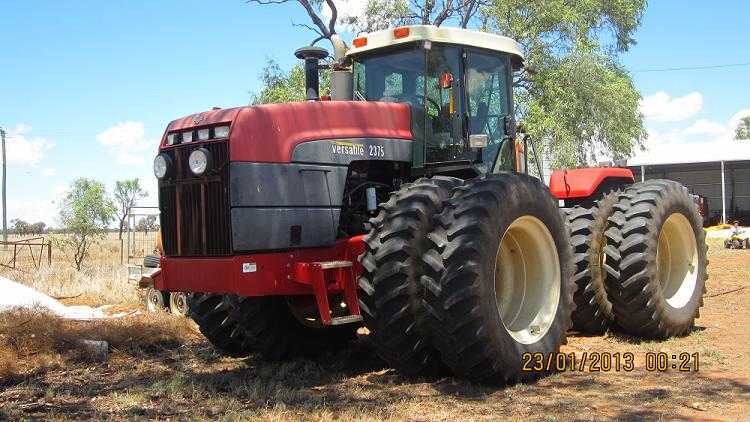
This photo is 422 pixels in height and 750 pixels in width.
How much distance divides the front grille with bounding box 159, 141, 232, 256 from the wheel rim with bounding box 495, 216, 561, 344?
2248mm

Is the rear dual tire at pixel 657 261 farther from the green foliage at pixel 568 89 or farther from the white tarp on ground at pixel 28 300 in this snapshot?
the green foliage at pixel 568 89

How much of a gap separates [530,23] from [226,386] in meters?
17.7

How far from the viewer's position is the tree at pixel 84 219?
2489cm

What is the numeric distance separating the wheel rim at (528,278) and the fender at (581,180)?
6.03 feet

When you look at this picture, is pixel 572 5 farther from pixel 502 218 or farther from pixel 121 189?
pixel 121 189

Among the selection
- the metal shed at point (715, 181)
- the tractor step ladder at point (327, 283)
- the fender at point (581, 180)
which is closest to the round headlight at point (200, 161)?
the tractor step ladder at point (327, 283)

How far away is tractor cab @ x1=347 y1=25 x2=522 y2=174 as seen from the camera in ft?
20.7

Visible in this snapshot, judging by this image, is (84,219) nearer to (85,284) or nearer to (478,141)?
(85,284)

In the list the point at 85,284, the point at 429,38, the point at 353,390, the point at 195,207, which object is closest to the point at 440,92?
the point at 429,38

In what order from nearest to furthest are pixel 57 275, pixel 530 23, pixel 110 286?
pixel 110 286 < pixel 57 275 < pixel 530 23

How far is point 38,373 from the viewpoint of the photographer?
616 cm

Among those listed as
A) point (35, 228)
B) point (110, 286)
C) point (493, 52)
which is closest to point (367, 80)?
point (493, 52)

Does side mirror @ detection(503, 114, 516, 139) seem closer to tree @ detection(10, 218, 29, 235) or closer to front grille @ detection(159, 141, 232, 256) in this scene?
front grille @ detection(159, 141, 232, 256)

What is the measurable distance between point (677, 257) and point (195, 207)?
5.31 m
